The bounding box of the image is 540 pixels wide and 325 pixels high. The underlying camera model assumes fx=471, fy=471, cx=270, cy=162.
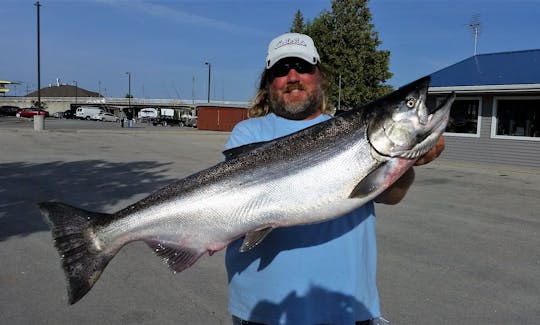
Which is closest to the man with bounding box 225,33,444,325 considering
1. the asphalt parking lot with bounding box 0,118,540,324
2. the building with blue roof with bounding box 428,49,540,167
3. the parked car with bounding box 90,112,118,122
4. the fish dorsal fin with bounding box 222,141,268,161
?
the fish dorsal fin with bounding box 222,141,268,161

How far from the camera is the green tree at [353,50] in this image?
39.9 meters

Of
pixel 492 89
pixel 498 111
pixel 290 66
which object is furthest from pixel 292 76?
pixel 498 111

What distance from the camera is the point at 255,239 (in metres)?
2.25

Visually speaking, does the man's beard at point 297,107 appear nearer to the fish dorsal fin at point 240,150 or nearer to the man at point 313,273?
the fish dorsal fin at point 240,150

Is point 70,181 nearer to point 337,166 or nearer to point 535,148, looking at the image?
point 337,166

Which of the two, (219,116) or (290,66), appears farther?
(219,116)

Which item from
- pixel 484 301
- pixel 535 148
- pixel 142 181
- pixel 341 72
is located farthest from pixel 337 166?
pixel 341 72

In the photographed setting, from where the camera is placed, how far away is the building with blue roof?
17.7 meters

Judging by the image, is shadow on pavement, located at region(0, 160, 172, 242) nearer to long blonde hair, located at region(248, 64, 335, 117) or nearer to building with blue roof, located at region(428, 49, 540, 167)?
long blonde hair, located at region(248, 64, 335, 117)

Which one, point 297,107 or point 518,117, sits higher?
point 518,117

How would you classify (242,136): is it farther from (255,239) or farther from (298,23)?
(298,23)

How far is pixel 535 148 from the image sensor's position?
17.7 meters

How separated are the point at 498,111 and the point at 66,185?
15987mm

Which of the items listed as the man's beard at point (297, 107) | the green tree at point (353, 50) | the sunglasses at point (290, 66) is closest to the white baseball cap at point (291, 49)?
the sunglasses at point (290, 66)
